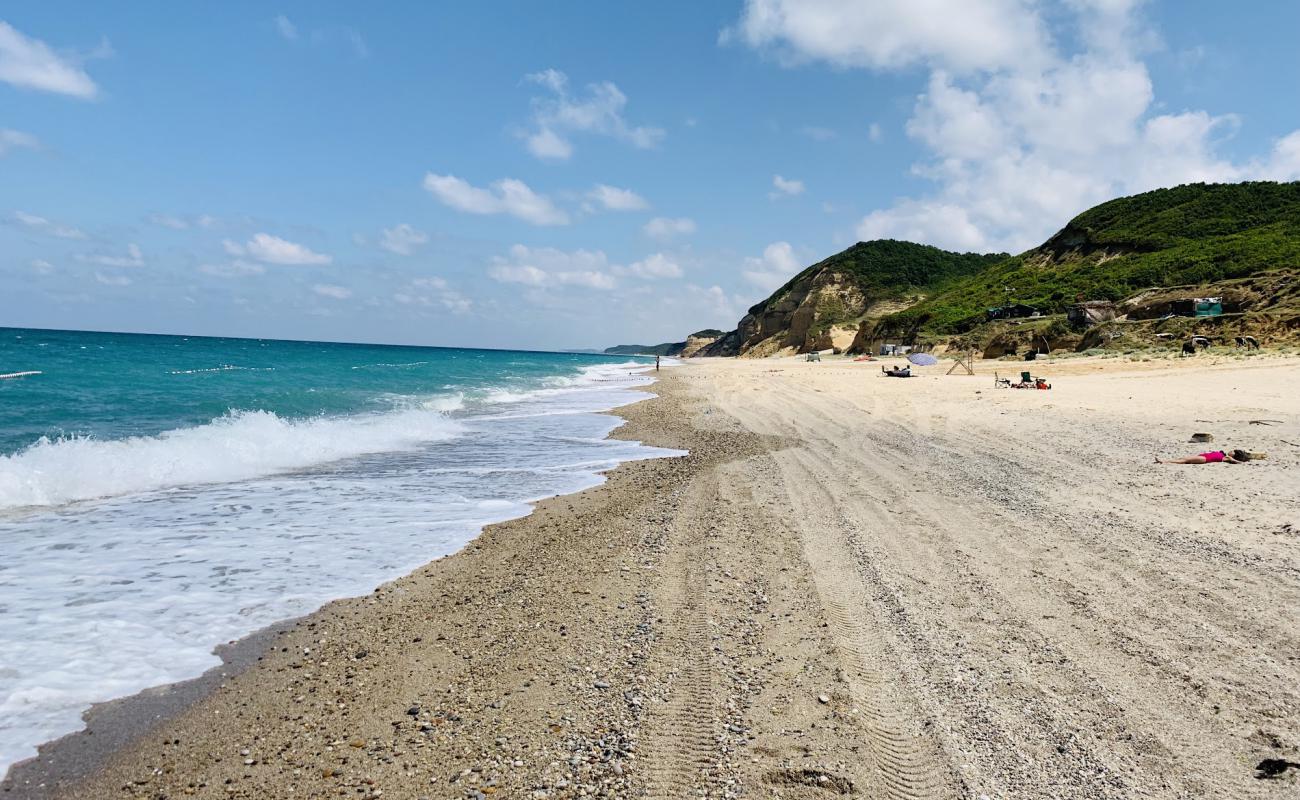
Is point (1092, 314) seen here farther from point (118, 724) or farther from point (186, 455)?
point (118, 724)

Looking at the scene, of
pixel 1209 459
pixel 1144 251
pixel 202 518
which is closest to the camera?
pixel 202 518

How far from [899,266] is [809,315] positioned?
22399mm

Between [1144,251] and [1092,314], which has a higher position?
[1144,251]

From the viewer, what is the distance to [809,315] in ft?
291

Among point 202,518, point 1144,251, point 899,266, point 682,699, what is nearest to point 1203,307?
point 1144,251

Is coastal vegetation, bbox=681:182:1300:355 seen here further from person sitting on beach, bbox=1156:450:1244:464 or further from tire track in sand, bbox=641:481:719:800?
tire track in sand, bbox=641:481:719:800

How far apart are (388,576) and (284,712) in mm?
2458

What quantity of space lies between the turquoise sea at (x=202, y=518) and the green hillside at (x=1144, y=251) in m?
42.4

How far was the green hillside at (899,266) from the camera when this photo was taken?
92.1 m

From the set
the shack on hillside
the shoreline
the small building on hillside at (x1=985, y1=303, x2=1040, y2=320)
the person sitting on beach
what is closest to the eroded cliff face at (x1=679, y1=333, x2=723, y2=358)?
the small building on hillside at (x1=985, y1=303, x2=1040, y2=320)

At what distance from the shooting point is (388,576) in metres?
6.25

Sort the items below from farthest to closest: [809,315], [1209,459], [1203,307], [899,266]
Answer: [899,266] → [809,315] → [1203,307] → [1209,459]

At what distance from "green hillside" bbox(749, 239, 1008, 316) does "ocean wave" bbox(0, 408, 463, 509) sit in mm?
83008

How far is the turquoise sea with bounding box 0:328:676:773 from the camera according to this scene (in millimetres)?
4598
